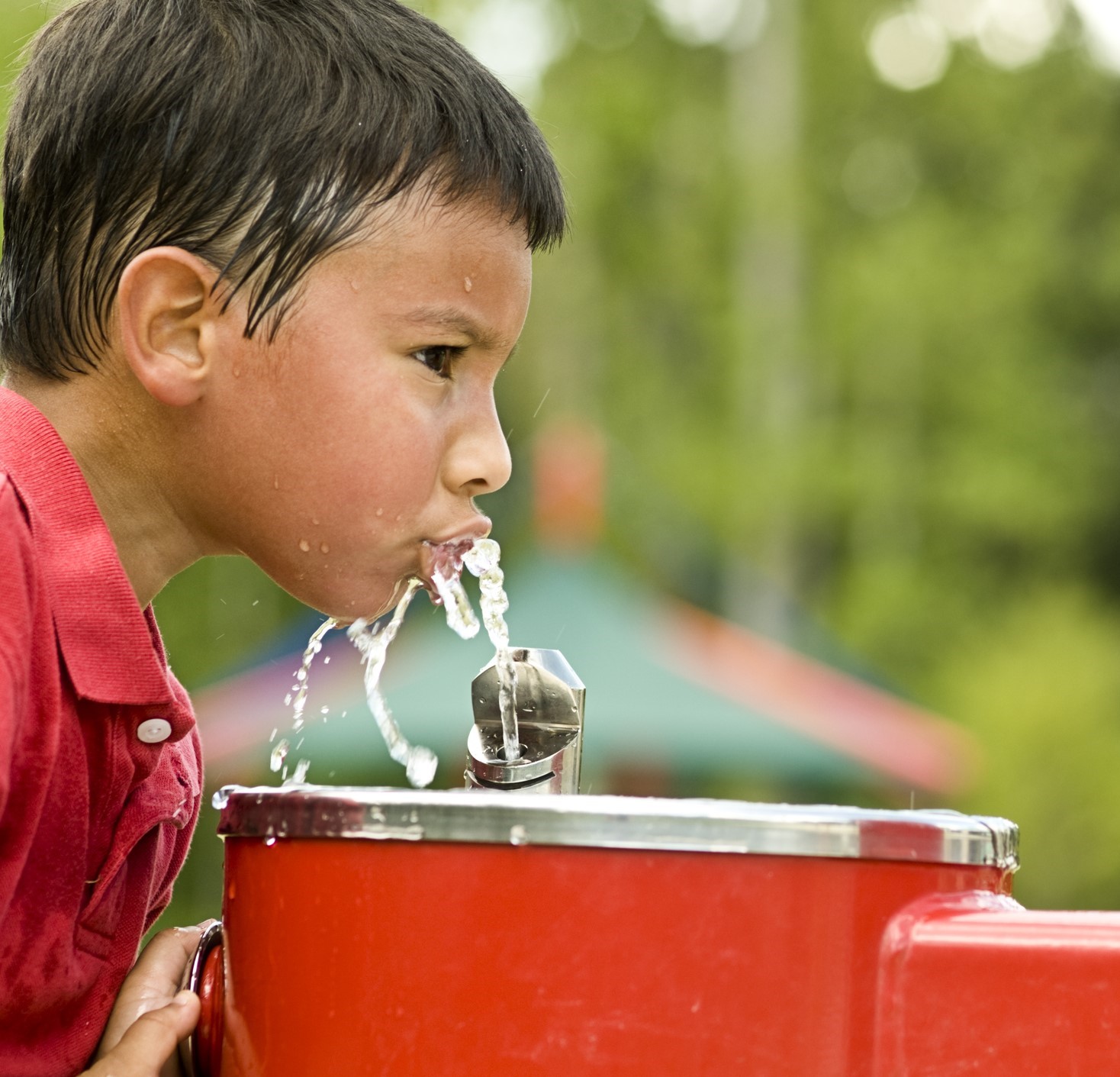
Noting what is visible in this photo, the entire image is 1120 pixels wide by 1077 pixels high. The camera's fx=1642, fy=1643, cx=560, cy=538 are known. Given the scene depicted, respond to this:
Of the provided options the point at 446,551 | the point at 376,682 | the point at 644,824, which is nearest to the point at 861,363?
the point at 376,682

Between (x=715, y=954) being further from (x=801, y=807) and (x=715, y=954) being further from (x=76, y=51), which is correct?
(x=76, y=51)

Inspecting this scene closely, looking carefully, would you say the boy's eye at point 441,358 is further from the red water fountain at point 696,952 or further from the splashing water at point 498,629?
the red water fountain at point 696,952

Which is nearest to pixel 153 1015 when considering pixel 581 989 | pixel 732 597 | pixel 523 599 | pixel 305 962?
pixel 305 962

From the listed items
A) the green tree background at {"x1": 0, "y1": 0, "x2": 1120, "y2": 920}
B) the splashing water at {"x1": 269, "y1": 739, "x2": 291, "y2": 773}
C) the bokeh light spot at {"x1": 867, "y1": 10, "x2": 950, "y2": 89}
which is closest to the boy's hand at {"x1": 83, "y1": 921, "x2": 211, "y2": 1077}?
the splashing water at {"x1": 269, "y1": 739, "x2": 291, "y2": 773}

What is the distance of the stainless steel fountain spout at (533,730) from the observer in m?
1.02

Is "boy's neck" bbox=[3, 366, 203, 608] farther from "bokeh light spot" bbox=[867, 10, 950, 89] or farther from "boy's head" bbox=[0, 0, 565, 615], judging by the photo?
"bokeh light spot" bbox=[867, 10, 950, 89]

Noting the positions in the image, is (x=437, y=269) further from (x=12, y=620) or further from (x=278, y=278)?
(x=12, y=620)

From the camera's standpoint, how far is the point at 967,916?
82 cm

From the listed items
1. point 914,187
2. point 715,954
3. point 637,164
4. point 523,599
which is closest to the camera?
point 715,954

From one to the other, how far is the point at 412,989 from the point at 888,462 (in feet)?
37.1

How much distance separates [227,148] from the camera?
105cm

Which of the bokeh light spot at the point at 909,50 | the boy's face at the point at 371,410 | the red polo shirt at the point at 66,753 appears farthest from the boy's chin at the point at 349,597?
the bokeh light spot at the point at 909,50

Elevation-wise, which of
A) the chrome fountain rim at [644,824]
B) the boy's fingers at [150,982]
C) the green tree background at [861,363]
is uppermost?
the green tree background at [861,363]

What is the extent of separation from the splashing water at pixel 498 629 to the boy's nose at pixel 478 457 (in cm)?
5
